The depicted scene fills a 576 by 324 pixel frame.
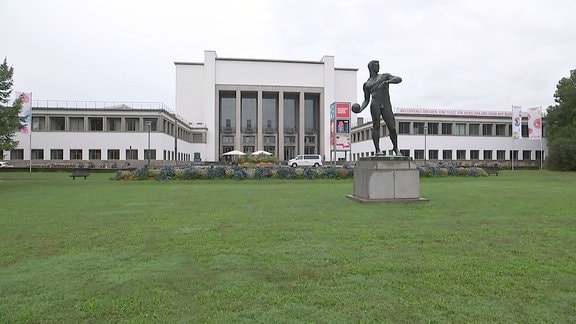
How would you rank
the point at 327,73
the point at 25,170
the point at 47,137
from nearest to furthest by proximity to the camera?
the point at 25,170 < the point at 47,137 < the point at 327,73

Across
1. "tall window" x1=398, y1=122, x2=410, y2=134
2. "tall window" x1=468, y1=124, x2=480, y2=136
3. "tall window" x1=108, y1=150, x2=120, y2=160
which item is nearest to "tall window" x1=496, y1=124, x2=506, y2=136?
"tall window" x1=468, y1=124, x2=480, y2=136

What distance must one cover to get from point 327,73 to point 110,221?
80562 mm

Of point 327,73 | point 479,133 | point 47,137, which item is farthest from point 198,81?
point 479,133

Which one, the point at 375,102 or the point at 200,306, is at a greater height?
the point at 375,102

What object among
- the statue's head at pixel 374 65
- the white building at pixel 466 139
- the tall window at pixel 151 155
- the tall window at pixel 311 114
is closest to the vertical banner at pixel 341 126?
the white building at pixel 466 139

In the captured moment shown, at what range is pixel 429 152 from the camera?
71438mm

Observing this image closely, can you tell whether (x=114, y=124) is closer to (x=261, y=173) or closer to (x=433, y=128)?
(x=261, y=173)

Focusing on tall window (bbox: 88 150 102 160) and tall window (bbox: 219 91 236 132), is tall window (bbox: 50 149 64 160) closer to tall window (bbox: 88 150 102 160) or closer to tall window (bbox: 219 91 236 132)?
tall window (bbox: 88 150 102 160)

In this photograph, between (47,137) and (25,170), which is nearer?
(25,170)

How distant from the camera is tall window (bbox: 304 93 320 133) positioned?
91.5 m

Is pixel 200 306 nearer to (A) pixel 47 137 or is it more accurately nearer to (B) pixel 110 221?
(B) pixel 110 221

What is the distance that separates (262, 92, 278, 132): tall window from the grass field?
81.7 metres

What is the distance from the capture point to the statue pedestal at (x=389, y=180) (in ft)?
42.4

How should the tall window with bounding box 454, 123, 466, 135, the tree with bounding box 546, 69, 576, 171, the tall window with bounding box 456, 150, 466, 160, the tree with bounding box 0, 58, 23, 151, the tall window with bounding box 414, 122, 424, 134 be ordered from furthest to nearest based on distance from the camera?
the tall window with bounding box 454, 123, 466, 135
the tall window with bounding box 456, 150, 466, 160
the tall window with bounding box 414, 122, 424, 134
the tree with bounding box 546, 69, 576, 171
the tree with bounding box 0, 58, 23, 151
